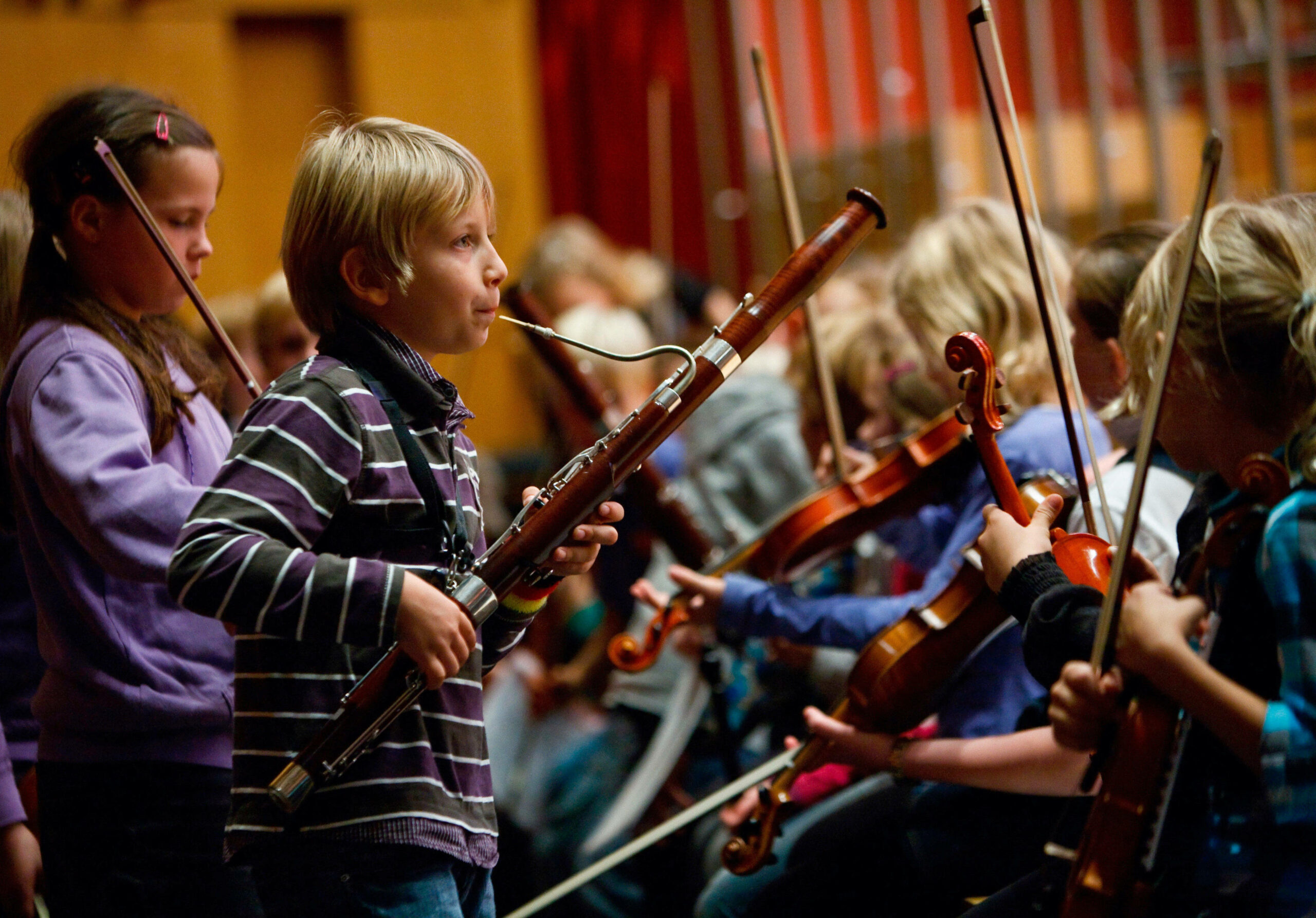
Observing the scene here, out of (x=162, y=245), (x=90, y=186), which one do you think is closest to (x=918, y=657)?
(x=162, y=245)

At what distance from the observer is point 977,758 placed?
1.33 metres

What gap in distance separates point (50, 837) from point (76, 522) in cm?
34

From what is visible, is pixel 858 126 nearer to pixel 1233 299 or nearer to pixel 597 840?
pixel 597 840

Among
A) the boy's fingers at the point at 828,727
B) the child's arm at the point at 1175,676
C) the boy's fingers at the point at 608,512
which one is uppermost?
the boy's fingers at the point at 608,512

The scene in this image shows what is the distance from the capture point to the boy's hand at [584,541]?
1040 mm

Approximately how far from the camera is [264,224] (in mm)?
4180

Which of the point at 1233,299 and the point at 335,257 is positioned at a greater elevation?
the point at 335,257

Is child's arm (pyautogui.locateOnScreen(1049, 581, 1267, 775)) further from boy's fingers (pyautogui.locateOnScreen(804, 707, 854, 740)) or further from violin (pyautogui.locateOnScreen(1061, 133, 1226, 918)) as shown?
boy's fingers (pyautogui.locateOnScreen(804, 707, 854, 740))

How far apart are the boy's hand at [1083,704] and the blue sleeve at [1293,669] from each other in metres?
0.10

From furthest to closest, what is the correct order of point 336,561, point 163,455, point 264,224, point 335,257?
point 264,224 < point 163,455 < point 335,257 < point 336,561

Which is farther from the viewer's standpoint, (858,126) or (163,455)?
(858,126)

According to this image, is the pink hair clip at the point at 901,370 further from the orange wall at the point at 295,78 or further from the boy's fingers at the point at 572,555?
the orange wall at the point at 295,78

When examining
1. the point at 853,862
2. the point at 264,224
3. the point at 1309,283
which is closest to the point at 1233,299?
the point at 1309,283

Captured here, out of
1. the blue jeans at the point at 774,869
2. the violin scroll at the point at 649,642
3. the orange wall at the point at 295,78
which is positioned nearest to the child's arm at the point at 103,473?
the violin scroll at the point at 649,642
